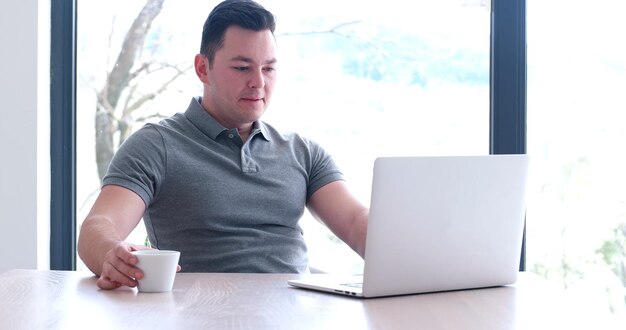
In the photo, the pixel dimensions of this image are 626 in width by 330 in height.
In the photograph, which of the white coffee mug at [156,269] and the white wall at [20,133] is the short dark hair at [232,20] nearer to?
the white wall at [20,133]

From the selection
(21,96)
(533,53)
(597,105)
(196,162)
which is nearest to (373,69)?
(533,53)

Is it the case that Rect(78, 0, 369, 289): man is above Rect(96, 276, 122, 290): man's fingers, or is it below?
above

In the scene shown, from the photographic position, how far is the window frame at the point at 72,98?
10.0ft

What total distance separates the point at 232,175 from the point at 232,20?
438 mm

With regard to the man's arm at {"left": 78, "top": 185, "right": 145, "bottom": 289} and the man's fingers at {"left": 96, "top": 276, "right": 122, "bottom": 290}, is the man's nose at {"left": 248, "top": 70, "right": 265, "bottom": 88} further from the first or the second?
the man's fingers at {"left": 96, "top": 276, "right": 122, "bottom": 290}

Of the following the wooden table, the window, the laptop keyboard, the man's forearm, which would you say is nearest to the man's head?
the man's forearm

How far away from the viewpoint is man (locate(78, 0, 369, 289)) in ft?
7.54

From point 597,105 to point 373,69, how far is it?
799 millimetres

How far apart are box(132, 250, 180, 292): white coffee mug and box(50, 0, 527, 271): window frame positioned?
158 centimetres

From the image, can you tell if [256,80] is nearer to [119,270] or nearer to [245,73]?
[245,73]

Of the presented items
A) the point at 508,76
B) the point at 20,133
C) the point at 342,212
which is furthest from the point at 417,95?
the point at 20,133

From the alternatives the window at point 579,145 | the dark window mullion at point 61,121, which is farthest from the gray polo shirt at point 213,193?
the window at point 579,145

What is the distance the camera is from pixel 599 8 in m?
3.06

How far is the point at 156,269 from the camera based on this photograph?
5.20ft
